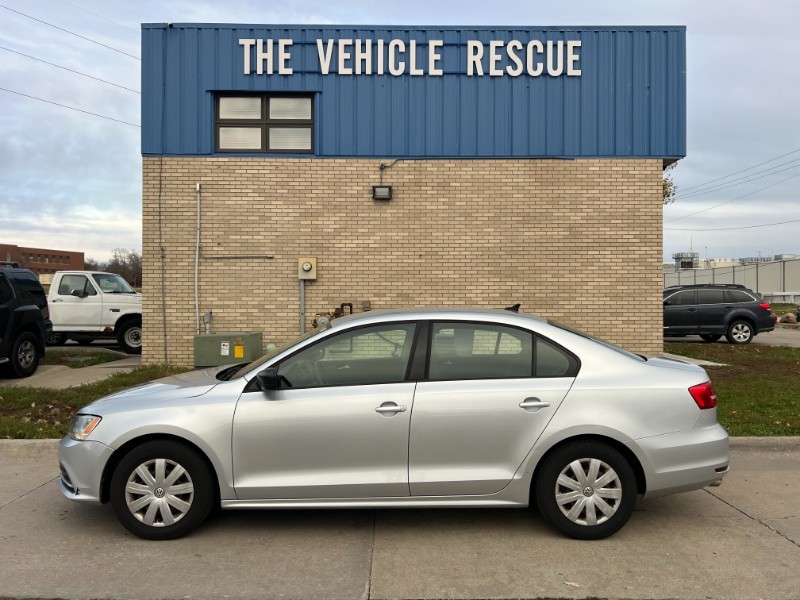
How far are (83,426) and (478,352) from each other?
107 inches

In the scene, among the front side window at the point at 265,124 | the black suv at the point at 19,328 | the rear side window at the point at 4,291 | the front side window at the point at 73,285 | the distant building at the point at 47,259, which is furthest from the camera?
the distant building at the point at 47,259

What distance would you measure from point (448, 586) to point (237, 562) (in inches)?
51.8

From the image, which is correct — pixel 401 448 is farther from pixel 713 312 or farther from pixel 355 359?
pixel 713 312

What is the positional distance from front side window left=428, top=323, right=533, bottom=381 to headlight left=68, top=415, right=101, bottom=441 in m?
2.26

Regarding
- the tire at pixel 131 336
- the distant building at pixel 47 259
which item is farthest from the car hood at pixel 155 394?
the distant building at pixel 47 259

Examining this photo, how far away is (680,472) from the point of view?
14.9 ft

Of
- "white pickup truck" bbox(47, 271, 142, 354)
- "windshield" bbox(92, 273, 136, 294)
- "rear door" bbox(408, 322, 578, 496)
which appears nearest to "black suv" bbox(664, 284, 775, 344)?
"white pickup truck" bbox(47, 271, 142, 354)

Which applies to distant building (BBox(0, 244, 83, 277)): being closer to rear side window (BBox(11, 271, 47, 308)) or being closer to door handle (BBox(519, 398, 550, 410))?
rear side window (BBox(11, 271, 47, 308))

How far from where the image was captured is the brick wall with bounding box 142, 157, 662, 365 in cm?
1166

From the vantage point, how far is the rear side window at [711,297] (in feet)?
60.7

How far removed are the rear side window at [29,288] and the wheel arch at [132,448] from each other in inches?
336

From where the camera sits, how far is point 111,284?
54.3ft

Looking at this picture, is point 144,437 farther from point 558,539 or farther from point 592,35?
point 592,35

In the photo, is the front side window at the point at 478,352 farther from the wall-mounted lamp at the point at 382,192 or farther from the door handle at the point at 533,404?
the wall-mounted lamp at the point at 382,192
